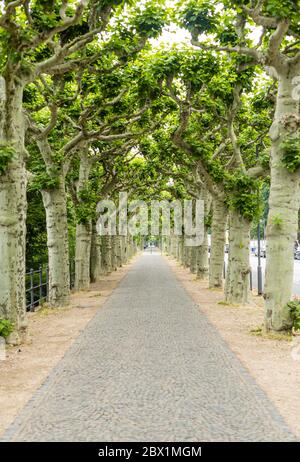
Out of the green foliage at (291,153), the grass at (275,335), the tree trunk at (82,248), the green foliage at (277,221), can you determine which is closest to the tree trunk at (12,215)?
the grass at (275,335)

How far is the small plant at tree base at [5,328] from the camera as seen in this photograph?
31.8ft

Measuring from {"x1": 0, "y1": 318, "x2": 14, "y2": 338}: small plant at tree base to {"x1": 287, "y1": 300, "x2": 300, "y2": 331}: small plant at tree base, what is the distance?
566 cm

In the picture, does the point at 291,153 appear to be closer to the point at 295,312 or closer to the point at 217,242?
the point at 295,312

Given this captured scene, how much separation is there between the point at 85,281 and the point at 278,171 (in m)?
13.5

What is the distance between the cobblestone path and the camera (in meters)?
5.38

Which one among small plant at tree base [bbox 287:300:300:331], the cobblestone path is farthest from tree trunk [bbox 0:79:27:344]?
small plant at tree base [bbox 287:300:300:331]

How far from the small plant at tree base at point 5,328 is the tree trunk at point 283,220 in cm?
533

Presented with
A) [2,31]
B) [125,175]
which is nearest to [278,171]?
[2,31]

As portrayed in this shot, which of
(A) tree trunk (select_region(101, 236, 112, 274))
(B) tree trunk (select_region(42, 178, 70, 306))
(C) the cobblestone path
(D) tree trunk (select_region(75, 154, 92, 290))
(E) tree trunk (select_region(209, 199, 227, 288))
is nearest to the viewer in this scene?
(C) the cobblestone path

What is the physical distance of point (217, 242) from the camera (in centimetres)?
2161

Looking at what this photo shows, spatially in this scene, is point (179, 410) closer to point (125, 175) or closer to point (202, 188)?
point (202, 188)

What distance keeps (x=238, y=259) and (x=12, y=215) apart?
7.89 meters

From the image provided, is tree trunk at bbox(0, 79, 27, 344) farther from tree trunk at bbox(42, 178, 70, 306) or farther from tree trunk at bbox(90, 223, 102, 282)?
tree trunk at bbox(90, 223, 102, 282)
